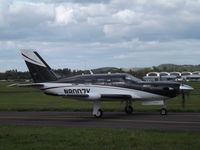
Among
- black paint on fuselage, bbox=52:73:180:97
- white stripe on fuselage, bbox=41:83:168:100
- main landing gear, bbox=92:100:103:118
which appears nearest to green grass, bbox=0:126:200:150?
Result: main landing gear, bbox=92:100:103:118

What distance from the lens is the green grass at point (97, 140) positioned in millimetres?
11359

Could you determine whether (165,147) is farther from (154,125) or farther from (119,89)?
(119,89)

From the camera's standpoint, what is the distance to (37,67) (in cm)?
2698

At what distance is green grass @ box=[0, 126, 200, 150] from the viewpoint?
37.3 feet

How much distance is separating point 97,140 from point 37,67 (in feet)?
49.9

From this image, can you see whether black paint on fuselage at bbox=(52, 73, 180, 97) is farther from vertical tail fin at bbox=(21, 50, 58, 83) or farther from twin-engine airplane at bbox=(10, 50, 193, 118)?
vertical tail fin at bbox=(21, 50, 58, 83)

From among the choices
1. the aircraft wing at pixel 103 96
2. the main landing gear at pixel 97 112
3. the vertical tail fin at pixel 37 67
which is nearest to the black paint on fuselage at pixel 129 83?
the aircraft wing at pixel 103 96

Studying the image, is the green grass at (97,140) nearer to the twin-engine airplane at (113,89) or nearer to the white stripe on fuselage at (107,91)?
the twin-engine airplane at (113,89)

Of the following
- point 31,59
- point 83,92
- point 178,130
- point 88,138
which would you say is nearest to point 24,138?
point 88,138

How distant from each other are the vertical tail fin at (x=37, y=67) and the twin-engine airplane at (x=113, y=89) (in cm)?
113

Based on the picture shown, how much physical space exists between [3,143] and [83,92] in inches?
484

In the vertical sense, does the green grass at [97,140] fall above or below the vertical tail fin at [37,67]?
below

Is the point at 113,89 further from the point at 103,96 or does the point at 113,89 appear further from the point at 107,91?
the point at 103,96

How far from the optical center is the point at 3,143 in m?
12.2
